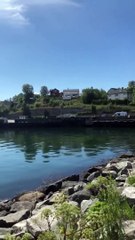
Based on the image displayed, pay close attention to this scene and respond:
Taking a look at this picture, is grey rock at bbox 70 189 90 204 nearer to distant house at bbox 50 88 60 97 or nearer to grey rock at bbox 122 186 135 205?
grey rock at bbox 122 186 135 205

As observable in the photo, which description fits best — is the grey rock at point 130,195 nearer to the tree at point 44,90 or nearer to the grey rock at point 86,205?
the grey rock at point 86,205

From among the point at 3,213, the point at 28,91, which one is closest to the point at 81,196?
the point at 3,213

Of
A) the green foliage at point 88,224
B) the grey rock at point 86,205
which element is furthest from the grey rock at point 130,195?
the green foliage at point 88,224

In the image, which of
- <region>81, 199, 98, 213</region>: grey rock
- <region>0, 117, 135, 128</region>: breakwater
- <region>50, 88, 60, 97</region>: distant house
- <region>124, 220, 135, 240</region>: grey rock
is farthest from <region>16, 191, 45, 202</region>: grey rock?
<region>50, 88, 60, 97</region>: distant house

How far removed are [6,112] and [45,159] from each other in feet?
279

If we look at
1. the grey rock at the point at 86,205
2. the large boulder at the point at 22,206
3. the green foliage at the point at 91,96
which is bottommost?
the large boulder at the point at 22,206

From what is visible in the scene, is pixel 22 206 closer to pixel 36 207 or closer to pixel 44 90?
pixel 36 207

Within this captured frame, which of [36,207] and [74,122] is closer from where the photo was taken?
[36,207]

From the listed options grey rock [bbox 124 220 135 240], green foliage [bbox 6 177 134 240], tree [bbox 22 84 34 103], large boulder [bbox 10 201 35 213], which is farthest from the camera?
tree [bbox 22 84 34 103]

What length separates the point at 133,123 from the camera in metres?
72.4

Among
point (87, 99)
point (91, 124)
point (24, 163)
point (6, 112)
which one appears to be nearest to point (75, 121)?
point (91, 124)

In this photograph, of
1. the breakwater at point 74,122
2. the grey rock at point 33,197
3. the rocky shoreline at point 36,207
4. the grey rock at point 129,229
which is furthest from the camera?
→ the breakwater at point 74,122

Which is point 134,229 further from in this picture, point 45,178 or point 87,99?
point 87,99

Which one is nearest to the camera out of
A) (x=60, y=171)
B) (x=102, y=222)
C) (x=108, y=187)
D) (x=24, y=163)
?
(x=102, y=222)
